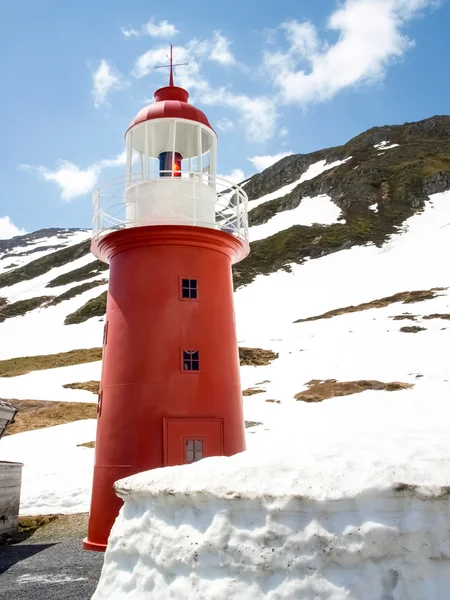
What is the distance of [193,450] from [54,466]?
1133 cm

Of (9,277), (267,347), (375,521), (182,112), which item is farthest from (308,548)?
(9,277)

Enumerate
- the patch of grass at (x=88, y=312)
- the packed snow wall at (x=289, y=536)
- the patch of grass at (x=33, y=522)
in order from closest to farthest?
the packed snow wall at (x=289, y=536) < the patch of grass at (x=33, y=522) < the patch of grass at (x=88, y=312)

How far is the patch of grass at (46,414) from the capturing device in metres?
27.6

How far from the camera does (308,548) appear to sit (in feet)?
14.3

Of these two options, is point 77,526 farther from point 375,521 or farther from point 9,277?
point 9,277

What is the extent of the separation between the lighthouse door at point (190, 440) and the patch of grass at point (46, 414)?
1802 centimetres

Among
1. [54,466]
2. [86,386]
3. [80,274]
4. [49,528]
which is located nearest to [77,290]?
[80,274]

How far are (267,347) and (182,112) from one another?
97.1 ft

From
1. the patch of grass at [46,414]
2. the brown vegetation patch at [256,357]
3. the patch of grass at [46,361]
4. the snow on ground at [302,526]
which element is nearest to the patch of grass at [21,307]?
the patch of grass at [46,361]

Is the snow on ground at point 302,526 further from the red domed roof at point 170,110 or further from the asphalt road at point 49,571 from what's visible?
the red domed roof at point 170,110

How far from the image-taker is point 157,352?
1164 centimetres

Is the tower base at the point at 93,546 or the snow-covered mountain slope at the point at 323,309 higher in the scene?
the snow-covered mountain slope at the point at 323,309

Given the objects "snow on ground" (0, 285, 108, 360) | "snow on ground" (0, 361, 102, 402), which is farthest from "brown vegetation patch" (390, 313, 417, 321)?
"snow on ground" (0, 285, 108, 360)

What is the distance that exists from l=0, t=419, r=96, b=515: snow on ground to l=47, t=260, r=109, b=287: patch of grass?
6133cm
